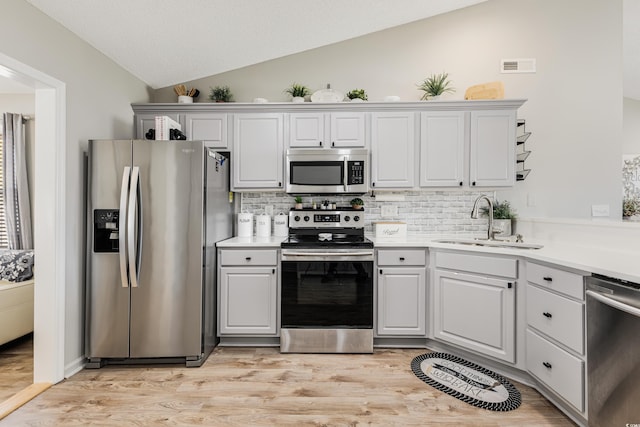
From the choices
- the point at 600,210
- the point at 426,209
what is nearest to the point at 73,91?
the point at 426,209

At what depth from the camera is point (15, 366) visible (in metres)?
2.31

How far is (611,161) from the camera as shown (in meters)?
3.06

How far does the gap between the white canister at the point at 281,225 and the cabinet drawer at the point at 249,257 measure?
0.52m

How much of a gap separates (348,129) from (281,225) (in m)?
1.16

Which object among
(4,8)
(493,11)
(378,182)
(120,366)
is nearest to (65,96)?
(4,8)

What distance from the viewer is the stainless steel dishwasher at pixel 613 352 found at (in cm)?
133

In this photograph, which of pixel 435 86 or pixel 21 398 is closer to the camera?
pixel 21 398

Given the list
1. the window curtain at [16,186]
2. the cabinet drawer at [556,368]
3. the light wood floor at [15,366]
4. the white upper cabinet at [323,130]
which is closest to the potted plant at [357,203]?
the white upper cabinet at [323,130]

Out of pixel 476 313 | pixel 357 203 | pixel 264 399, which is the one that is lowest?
pixel 264 399

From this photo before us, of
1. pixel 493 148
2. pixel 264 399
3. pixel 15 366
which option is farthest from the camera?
pixel 493 148

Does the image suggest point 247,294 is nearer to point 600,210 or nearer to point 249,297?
point 249,297

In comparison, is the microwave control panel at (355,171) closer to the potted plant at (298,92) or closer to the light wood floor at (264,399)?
the potted plant at (298,92)

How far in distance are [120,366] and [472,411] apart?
2484mm

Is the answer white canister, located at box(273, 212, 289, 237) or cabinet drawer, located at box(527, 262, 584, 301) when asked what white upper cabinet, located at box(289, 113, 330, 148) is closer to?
white canister, located at box(273, 212, 289, 237)
